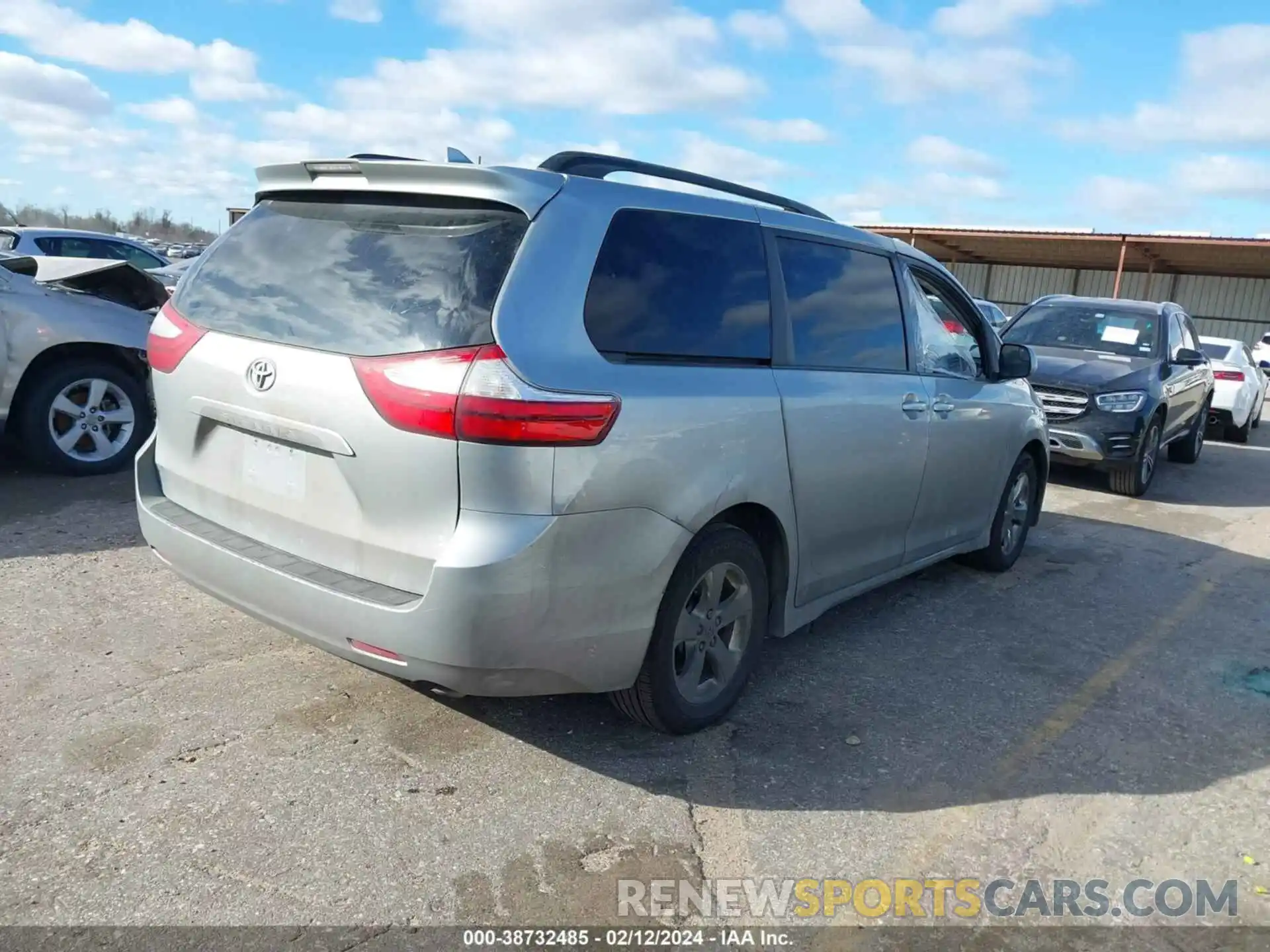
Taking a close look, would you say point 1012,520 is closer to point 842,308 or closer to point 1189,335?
point 842,308

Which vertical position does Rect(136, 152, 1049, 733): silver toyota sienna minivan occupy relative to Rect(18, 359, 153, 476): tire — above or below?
above

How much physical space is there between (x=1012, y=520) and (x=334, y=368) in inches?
177

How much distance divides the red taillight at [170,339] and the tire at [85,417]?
11.3ft

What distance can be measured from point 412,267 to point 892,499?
246 cm

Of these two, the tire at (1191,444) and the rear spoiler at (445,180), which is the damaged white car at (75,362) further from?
the tire at (1191,444)

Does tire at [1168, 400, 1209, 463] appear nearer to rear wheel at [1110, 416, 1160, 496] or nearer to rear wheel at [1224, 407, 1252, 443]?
rear wheel at [1110, 416, 1160, 496]

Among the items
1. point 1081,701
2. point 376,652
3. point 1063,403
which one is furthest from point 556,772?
point 1063,403

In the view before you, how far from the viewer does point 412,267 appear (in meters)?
2.87

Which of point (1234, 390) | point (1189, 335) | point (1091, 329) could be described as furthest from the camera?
point (1234, 390)

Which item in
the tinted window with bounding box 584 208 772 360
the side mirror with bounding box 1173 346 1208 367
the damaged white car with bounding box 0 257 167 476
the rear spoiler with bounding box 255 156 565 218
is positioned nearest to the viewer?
the rear spoiler with bounding box 255 156 565 218

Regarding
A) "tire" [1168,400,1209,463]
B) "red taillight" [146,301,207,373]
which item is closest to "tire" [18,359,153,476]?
"red taillight" [146,301,207,373]

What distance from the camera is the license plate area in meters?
2.97

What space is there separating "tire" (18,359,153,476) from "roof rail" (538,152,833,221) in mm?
4589

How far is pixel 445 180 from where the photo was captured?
9.61 feet
